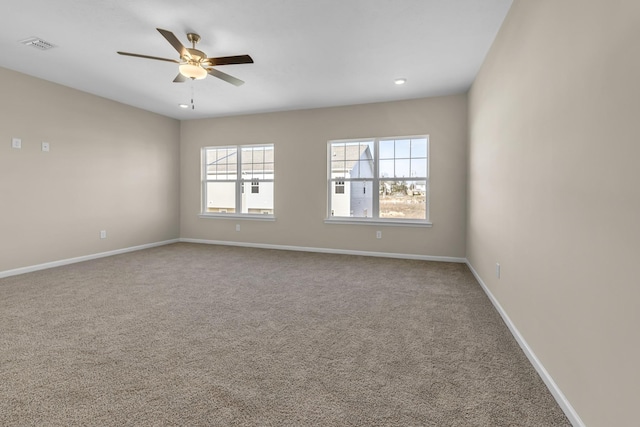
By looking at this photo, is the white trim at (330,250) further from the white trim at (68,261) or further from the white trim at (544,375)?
the white trim at (544,375)

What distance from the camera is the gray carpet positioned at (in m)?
1.51

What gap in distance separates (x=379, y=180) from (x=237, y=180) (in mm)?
3001

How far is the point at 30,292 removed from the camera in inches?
130

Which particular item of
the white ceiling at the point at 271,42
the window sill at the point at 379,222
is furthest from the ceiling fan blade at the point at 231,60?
the window sill at the point at 379,222

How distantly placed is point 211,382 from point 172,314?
47.7 inches

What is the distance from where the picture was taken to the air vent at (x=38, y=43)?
3.15m

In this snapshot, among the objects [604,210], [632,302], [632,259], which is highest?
[604,210]

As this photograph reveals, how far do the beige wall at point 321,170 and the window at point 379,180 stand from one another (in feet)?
0.56

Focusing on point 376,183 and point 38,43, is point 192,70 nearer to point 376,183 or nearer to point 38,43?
point 38,43

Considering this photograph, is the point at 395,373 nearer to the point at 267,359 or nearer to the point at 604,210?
the point at 267,359

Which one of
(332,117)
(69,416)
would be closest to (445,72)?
(332,117)

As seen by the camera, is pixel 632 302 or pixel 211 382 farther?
pixel 211 382

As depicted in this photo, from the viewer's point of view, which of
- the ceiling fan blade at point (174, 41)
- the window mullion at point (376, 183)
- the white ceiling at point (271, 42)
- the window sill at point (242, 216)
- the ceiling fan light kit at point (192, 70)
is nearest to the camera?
the ceiling fan blade at point (174, 41)

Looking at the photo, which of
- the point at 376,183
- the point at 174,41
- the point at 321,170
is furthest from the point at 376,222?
the point at 174,41
